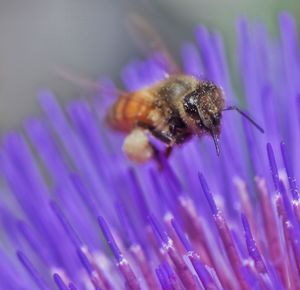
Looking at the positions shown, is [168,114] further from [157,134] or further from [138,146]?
[138,146]

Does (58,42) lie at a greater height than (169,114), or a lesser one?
greater

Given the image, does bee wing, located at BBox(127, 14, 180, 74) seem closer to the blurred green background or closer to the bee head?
the bee head

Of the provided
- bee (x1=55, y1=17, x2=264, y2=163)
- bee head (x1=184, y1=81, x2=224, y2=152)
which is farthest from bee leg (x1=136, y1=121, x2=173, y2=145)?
bee head (x1=184, y1=81, x2=224, y2=152)

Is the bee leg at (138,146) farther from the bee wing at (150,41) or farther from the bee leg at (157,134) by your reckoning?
the bee wing at (150,41)

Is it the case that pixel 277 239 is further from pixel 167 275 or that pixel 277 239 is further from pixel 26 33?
pixel 26 33

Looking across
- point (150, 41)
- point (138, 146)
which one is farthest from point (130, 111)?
point (150, 41)

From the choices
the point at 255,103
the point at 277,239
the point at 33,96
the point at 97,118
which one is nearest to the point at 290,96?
the point at 255,103
